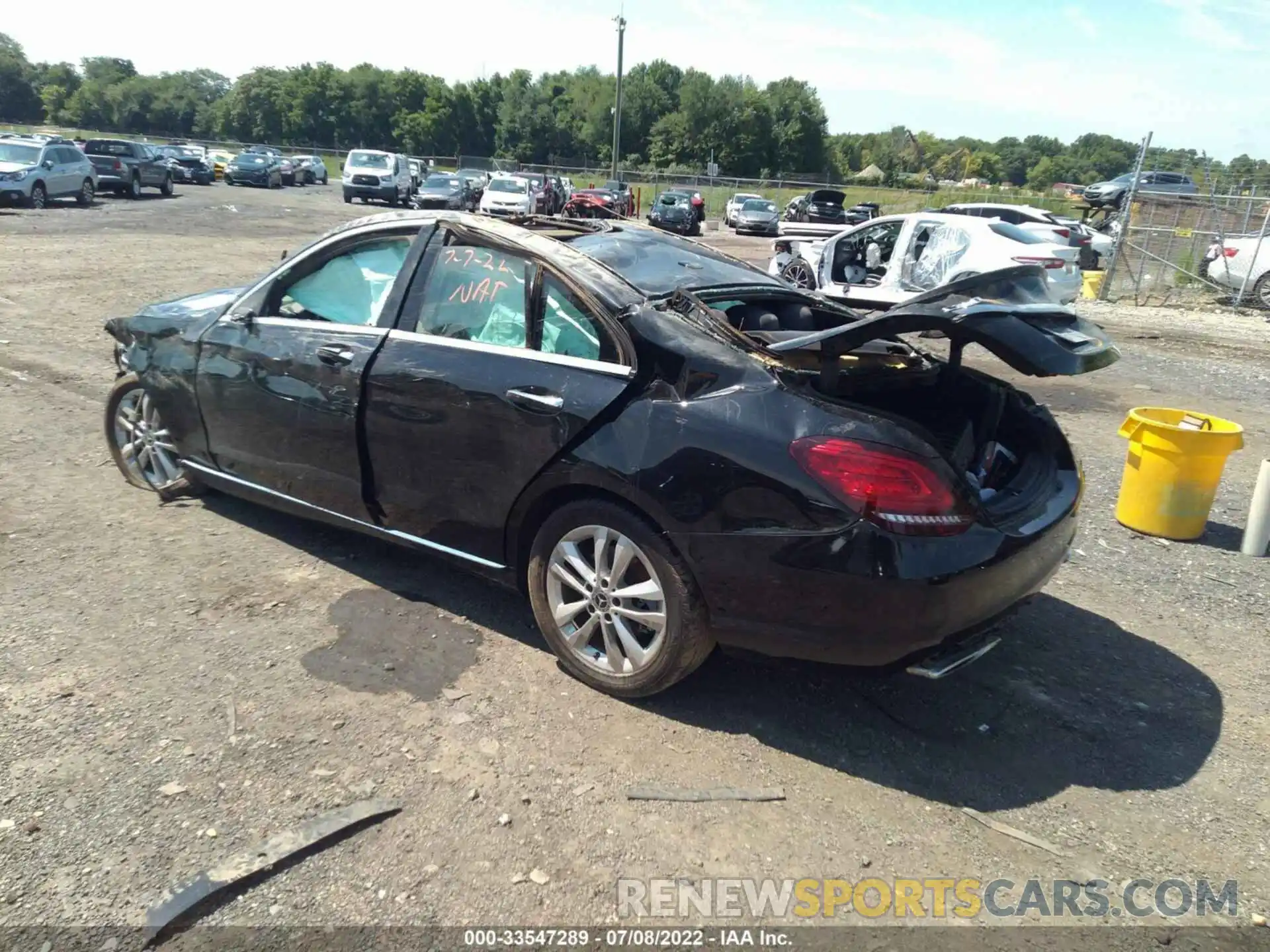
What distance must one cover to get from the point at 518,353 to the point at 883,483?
1500 mm

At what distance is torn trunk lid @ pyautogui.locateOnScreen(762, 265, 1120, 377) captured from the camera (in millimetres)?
3107

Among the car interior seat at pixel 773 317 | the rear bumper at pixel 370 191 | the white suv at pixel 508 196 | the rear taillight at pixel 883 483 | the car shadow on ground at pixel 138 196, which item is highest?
the car interior seat at pixel 773 317

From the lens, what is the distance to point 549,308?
12.1ft

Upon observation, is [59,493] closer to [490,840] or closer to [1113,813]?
[490,840]

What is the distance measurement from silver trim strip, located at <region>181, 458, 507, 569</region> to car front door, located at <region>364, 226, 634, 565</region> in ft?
0.05

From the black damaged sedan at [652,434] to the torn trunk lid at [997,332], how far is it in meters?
0.01

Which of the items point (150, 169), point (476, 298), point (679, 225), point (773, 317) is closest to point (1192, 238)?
point (773, 317)

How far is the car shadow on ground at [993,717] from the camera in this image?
10.4 feet

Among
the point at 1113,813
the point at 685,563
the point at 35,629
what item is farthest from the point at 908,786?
the point at 35,629

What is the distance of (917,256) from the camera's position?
12.5 metres

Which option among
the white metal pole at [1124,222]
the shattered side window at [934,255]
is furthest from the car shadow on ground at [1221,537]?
the white metal pole at [1124,222]

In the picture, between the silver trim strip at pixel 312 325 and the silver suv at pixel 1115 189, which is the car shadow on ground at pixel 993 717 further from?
the silver suv at pixel 1115 189

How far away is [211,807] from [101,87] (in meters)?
119

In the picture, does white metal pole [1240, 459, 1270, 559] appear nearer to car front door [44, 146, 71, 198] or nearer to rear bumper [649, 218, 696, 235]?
car front door [44, 146, 71, 198]
